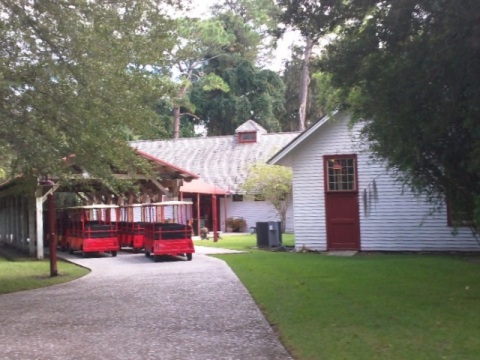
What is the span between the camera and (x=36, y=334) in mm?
8391

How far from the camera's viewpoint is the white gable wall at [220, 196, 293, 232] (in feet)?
107

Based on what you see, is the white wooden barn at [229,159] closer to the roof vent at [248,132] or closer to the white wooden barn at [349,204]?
the roof vent at [248,132]

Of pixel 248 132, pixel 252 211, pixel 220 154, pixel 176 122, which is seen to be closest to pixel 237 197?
pixel 252 211

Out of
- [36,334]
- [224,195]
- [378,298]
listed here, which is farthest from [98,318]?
[224,195]

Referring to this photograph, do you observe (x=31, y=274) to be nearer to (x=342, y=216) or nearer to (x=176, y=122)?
(x=342, y=216)

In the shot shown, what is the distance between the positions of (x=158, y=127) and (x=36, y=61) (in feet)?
9.29

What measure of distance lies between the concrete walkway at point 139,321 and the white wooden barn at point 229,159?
1916cm

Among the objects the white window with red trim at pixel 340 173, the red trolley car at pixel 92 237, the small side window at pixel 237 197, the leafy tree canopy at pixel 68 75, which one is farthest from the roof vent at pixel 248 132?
the leafy tree canopy at pixel 68 75

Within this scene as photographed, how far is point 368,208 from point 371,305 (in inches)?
411

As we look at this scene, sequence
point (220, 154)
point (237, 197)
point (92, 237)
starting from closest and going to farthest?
point (92, 237) < point (237, 197) < point (220, 154)

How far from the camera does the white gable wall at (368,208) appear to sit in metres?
19.1

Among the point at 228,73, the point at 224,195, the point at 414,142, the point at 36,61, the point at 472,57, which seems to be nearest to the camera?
the point at 472,57

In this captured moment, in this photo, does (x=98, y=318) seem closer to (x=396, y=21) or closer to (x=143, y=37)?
(x=143, y=37)

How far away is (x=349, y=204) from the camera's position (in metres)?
20.1
